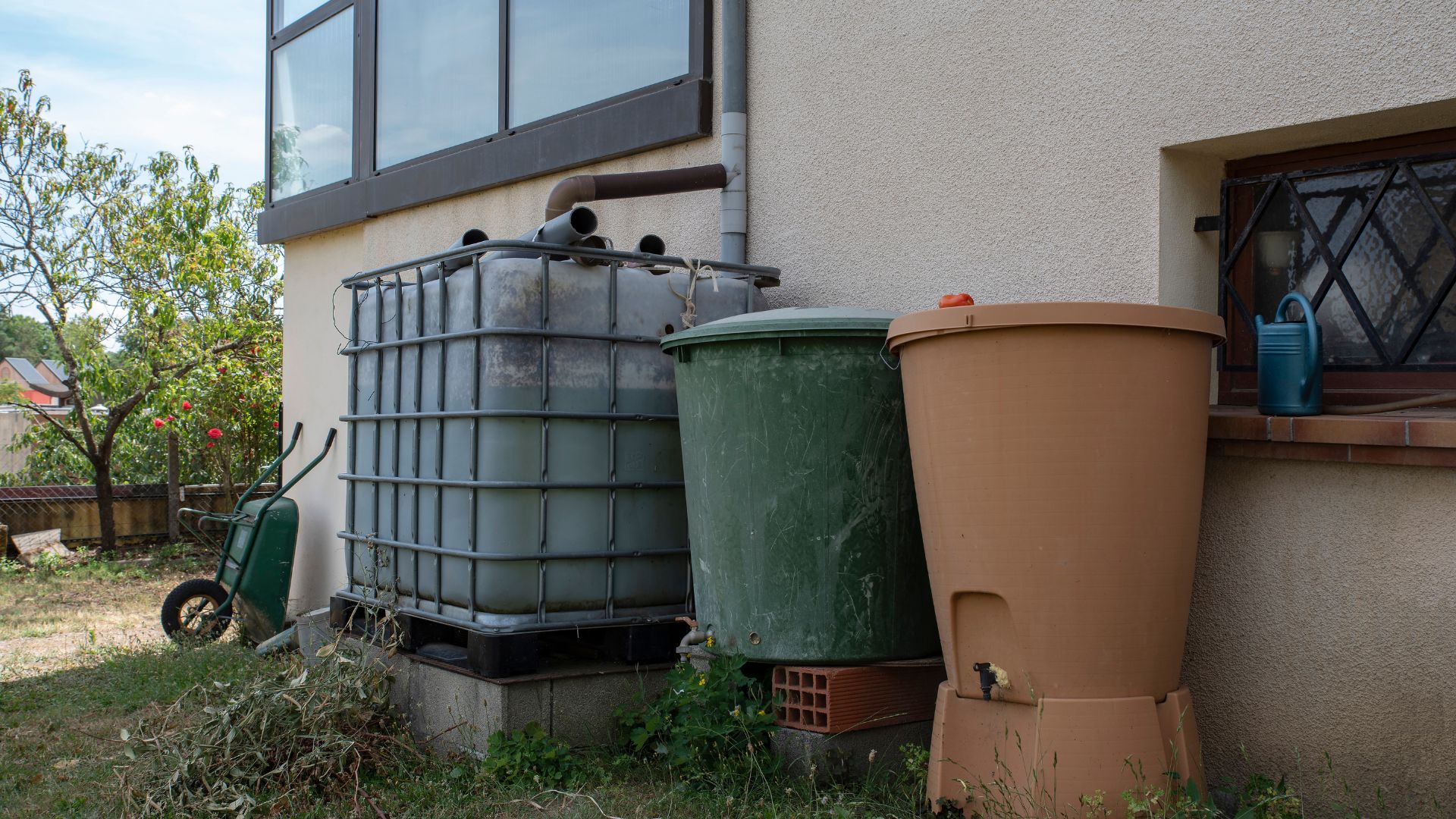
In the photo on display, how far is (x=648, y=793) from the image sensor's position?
3.65 meters

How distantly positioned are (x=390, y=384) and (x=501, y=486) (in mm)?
1010

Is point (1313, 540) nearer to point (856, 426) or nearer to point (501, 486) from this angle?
point (856, 426)

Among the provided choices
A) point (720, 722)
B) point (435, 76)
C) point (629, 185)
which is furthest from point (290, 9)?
point (720, 722)

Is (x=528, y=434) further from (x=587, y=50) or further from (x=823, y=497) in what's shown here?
(x=587, y=50)

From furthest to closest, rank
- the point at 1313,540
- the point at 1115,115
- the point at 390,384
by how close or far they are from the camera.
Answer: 1. the point at 390,384
2. the point at 1115,115
3. the point at 1313,540

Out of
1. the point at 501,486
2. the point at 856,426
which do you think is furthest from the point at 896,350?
the point at 501,486

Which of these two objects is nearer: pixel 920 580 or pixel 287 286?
pixel 920 580

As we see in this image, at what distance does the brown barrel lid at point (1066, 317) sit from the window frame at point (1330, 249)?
731mm

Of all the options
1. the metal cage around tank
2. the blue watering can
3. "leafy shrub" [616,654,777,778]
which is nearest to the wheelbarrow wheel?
the metal cage around tank

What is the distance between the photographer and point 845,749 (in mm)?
3486

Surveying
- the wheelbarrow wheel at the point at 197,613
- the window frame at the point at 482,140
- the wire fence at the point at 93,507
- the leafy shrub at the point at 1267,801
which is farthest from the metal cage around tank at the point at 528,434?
the wire fence at the point at 93,507

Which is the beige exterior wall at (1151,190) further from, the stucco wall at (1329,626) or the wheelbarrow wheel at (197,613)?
the wheelbarrow wheel at (197,613)

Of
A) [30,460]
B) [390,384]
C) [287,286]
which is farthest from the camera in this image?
[30,460]

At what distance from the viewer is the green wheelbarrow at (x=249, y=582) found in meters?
6.92
